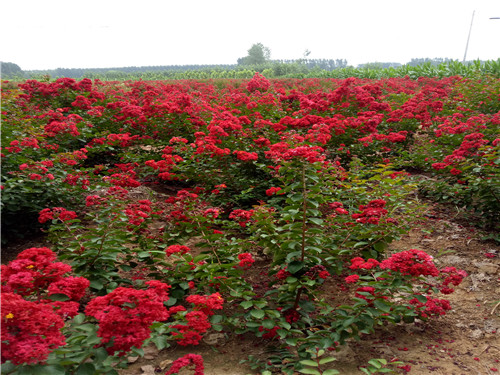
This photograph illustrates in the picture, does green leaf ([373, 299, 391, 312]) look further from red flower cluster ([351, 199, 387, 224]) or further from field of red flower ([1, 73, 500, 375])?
red flower cluster ([351, 199, 387, 224])

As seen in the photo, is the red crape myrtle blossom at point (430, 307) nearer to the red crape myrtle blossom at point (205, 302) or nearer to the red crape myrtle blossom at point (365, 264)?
the red crape myrtle blossom at point (365, 264)

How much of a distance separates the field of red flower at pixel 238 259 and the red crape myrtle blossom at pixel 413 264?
1cm

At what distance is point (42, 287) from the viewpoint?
1753 millimetres

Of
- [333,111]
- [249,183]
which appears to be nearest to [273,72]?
[333,111]

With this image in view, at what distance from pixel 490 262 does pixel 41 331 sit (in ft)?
13.4

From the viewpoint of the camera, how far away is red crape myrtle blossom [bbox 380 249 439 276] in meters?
2.13

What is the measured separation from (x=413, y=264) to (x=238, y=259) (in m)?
1.34

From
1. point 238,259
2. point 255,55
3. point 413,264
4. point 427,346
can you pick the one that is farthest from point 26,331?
point 255,55

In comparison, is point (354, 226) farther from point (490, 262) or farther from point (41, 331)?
point (41, 331)

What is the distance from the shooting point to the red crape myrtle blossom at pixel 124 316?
140cm

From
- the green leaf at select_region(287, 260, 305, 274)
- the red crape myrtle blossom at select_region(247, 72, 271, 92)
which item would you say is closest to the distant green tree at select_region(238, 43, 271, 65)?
the red crape myrtle blossom at select_region(247, 72, 271, 92)

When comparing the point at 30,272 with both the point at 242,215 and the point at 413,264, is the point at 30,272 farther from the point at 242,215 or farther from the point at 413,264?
the point at 413,264

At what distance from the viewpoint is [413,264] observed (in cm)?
218

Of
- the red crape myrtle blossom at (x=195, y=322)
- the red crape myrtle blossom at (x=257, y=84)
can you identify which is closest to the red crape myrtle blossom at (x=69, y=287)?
the red crape myrtle blossom at (x=195, y=322)
